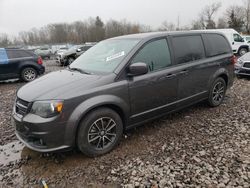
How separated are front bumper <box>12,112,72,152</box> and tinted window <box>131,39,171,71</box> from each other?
1.52 meters

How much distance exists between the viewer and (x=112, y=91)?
2.99 meters

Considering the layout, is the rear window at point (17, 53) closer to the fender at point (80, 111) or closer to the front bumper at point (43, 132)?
the front bumper at point (43, 132)

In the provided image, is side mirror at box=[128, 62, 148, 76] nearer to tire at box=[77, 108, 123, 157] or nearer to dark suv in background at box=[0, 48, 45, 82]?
tire at box=[77, 108, 123, 157]

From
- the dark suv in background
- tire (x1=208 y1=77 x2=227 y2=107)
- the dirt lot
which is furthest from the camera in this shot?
the dark suv in background

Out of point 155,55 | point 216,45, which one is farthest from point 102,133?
point 216,45

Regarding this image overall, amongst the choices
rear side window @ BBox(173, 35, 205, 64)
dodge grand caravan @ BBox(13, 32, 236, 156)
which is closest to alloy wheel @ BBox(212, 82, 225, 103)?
dodge grand caravan @ BBox(13, 32, 236, 156)

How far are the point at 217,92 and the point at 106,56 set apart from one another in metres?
2.84

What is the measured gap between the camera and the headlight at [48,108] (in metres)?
2.62

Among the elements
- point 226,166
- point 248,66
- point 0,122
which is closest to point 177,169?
point 226,166

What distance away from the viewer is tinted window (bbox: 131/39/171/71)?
3381 mm

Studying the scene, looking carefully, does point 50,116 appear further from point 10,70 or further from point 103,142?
point 10,70

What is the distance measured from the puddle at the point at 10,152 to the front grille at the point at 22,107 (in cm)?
80

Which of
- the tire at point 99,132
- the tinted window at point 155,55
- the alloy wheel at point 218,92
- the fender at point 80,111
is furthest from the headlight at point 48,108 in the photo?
the alloy wheel at point 218,92

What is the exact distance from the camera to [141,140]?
3520 millimetres
